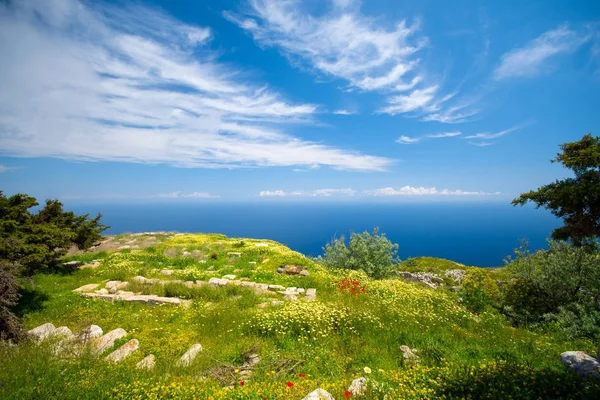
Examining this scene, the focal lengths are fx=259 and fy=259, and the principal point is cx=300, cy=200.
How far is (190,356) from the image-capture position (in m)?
7.04

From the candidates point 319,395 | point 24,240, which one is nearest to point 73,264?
point 24,240

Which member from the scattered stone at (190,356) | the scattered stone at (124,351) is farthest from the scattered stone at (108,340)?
the scattered stone at (190,356)

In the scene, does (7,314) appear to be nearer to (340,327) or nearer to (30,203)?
(30,203)

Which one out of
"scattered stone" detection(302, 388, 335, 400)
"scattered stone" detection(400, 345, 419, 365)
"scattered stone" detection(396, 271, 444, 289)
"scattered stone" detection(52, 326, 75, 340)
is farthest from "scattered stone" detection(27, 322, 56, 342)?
"scattered stone" detection(396, 271, 444, 289)

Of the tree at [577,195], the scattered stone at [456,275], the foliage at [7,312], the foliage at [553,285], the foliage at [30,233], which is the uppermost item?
the tree at [577,195]

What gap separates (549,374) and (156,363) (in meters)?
9.22

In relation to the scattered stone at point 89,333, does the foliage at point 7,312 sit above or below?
above

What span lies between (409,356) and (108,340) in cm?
895

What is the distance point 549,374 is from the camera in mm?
5770

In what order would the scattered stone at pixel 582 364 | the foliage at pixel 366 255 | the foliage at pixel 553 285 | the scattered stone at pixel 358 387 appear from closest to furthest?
the scattered stone at pixel 358 387 → the scattered stone at pixel 582 364 → the foliage at pixel 553 285 → the foliage at pixel 366 255

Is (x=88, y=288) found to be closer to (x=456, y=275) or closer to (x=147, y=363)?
(x=147, y=363)

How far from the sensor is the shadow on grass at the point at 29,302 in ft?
32.4

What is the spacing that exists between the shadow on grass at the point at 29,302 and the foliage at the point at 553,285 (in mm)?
22205

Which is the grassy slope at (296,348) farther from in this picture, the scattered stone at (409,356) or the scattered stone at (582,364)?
the scattered stone at (582,364)
